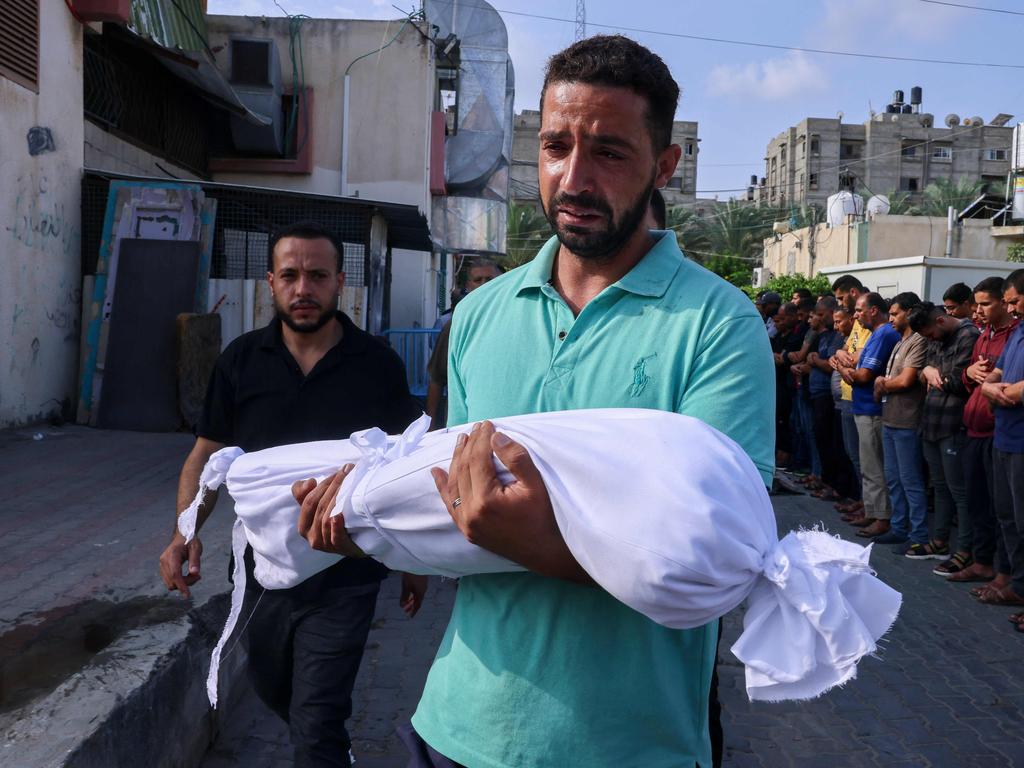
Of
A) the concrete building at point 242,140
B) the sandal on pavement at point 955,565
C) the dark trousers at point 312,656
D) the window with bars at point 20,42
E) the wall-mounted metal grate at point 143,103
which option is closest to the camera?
the dark trousers at point 312,656

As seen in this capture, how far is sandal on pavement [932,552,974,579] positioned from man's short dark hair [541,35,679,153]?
6180mm

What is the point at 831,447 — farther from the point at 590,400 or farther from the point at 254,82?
the point at 254,82

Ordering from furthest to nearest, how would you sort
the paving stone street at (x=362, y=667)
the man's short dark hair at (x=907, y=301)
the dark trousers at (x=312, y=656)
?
the man's short dark hair at (x=907, y=301) → the paving stone street at (x=362, y=667) → the dark trousers at (x=312, y=656)

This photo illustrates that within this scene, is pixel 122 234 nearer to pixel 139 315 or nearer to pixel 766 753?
pixel 139 315

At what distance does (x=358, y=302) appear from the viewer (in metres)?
11.5

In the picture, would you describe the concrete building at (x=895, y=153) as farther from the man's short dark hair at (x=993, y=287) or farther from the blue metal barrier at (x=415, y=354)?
the man's short dark hair at (x=993, y=287)

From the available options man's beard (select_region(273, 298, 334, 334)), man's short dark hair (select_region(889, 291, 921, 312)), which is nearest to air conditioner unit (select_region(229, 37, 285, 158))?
man's short dark hair (select_region(889, 291, 921, 312))

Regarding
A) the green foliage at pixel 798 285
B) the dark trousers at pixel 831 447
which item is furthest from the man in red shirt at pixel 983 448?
the green foliage at pixel 798 285

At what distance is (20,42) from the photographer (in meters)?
9.05

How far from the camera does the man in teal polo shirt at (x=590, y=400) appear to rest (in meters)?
1.62

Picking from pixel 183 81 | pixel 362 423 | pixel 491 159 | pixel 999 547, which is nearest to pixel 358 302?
pixel 183 81

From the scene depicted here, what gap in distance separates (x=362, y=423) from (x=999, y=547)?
5043 mm

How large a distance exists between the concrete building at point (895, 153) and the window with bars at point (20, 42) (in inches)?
2196

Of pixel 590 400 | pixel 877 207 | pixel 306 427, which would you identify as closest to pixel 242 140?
pixel 306 427
